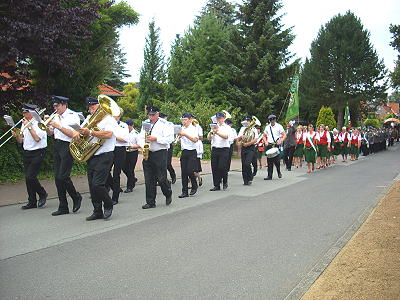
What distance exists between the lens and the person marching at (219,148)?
1081 centimetres

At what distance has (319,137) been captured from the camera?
17.0 metres

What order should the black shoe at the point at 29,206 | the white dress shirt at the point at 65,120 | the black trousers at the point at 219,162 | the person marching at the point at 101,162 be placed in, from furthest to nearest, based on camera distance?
the black trousers at the point at 219,162, the black shoe at the point at 29,206, the white dress shirt at the point at 65,120, the person marching at the point at 101,162

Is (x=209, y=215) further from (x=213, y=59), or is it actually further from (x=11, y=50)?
(x=213, y=59)

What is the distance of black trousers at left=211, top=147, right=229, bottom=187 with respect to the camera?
10938 millimetres

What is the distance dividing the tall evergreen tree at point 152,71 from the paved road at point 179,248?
29229mm

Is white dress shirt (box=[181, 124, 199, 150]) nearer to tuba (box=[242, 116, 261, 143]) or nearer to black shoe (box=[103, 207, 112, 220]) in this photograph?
tuba (box=[242, 116, 261, 143])

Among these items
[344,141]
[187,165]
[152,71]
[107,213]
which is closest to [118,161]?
[187,165]

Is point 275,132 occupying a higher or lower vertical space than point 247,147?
higher

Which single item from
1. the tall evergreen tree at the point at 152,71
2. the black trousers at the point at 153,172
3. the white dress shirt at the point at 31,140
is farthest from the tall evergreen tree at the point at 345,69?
the white dress shirt at the point at 31,140

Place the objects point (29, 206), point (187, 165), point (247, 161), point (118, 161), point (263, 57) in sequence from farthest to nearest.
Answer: point (263, 57), point (247, 161), point (187, 165), point (118, 161), point (29, 206)

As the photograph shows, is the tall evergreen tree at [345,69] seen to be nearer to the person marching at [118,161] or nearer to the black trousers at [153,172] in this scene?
the person marching at [118,161]

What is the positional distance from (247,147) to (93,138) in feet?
20.0

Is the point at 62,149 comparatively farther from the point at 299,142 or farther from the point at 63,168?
the point at 299,142

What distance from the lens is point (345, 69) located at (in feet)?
150
